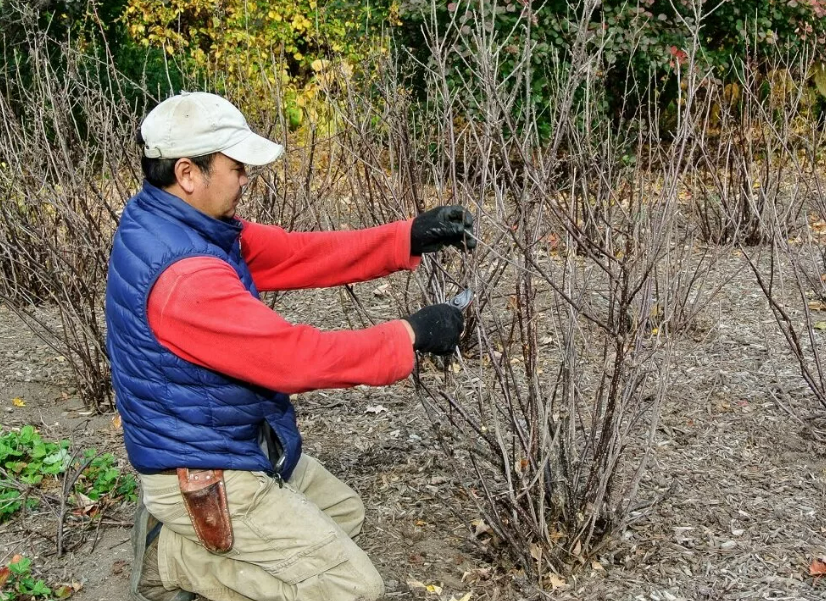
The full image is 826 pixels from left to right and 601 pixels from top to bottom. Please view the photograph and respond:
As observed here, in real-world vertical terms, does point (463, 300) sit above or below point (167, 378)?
above

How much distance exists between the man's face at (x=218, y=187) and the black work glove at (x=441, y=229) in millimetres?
574

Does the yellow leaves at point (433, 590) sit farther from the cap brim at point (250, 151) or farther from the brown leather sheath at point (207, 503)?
the cap brim at point (250, 151)

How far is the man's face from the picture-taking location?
2.38 meters

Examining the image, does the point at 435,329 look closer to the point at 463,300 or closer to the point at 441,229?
the point at 463,300

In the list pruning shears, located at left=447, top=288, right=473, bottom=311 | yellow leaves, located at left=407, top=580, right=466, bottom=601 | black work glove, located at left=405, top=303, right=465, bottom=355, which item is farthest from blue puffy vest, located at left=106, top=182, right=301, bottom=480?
yellow leaves, located at left=407, top=580, right=466, bottom=601

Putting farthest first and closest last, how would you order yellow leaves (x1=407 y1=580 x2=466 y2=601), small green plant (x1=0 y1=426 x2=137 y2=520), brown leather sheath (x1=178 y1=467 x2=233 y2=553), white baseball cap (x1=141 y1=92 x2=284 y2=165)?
small green plant (x1=0 y1=426 x2=137 y2=520) < yellow leaves (x1=407 y1=580 x2=466 y2=601) < brown leather sheath (x1=178 y1=467 x2=233 y2=553) < white baseball cap (x1=141 y1=92 x2=284 y2=165)

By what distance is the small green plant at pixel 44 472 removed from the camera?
3.44m

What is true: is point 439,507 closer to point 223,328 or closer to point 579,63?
point 223,328

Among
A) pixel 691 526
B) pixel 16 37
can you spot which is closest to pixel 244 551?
pixel 691 526

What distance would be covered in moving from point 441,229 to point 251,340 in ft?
2.38

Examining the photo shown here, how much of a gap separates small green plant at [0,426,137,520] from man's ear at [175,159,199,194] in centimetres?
148

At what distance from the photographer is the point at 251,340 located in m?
2.20

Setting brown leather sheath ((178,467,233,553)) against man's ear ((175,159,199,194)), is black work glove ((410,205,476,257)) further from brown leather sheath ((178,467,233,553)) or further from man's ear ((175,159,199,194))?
brown leather sheath ((178,467,233,553))

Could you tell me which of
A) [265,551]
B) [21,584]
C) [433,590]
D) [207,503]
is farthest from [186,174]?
[21,584]
